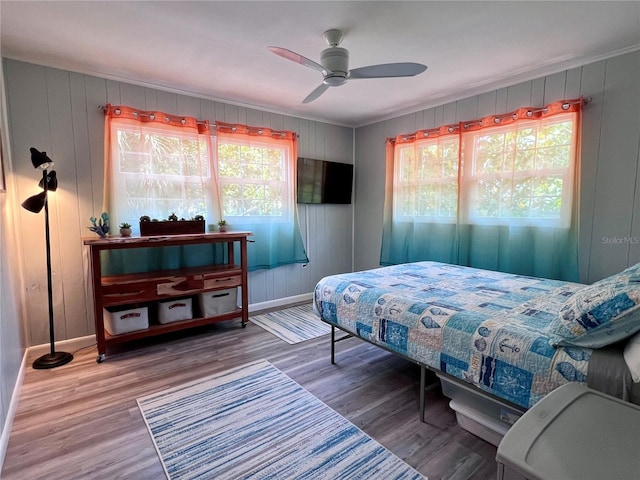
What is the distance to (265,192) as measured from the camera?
3900mm

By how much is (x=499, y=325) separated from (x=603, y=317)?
41 cm

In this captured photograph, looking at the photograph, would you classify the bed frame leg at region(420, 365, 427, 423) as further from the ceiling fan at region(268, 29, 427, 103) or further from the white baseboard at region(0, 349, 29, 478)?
the white baseboard at region(0, 349, 29, 478)

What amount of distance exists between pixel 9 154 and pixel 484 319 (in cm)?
353

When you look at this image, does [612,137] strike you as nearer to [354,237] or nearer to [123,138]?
[354,237]

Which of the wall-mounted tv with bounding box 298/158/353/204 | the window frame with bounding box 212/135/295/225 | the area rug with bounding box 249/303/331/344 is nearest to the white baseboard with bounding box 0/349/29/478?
the area rug with bounding box 249/303/331/344

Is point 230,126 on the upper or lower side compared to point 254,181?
upper

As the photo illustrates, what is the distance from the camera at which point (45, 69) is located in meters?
2.67

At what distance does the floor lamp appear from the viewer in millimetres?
2371

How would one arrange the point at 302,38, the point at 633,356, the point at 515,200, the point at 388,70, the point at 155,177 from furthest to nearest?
the point at 155,177, the point at 515,200, the point at 302,38, the point at 388,70, the point at 633,356

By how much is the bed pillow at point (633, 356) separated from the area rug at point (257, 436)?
98 centimetres

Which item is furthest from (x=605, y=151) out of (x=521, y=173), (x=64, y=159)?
(x=64, y=159)

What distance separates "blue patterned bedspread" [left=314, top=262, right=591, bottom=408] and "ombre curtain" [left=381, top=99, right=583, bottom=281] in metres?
0.53

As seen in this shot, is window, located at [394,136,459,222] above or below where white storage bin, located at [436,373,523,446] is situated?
above

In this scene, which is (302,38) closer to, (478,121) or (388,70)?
(388,70)
